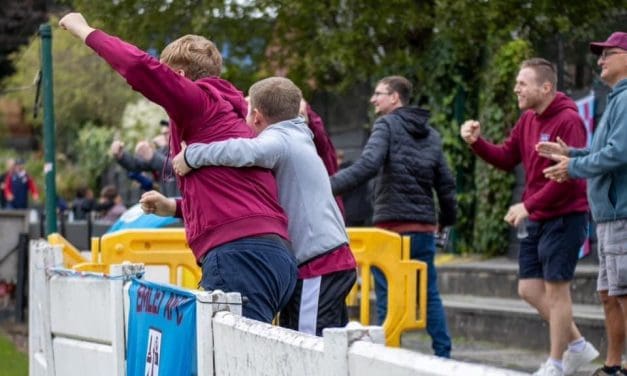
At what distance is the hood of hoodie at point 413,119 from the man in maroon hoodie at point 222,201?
11.9 ft

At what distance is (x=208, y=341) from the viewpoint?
19.0 ft

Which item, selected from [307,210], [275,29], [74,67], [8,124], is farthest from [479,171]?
[8,124]

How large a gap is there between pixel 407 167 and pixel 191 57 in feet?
12.3

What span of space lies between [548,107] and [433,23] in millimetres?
8676

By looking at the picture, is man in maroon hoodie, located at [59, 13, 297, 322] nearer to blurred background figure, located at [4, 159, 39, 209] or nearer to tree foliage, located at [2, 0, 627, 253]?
tree foliage, located at [2, 0, 627, 253]

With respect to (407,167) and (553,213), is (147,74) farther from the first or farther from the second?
(407,167)

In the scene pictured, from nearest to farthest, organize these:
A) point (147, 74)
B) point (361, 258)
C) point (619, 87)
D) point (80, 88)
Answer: point (147, 74), point (619, 87), point (361, 258), point (80, 88)

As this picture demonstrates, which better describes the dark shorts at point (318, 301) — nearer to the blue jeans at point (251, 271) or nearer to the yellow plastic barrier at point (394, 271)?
the blue jeans at point (251, 271)

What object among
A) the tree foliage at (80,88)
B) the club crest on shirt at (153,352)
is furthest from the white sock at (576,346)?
the tree foliage at (80,88)

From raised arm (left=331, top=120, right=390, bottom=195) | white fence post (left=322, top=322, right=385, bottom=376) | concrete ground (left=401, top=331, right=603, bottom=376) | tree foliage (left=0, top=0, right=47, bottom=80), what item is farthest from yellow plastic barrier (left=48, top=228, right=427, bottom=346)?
tree foliage (left=0, top=0, right=47, bottom=80)

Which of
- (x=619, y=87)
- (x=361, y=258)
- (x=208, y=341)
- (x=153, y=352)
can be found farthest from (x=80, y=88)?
(x=208, y=341)

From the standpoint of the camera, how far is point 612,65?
852cm

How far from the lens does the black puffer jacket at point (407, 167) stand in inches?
408

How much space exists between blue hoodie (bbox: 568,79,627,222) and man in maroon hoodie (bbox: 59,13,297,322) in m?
2.07
